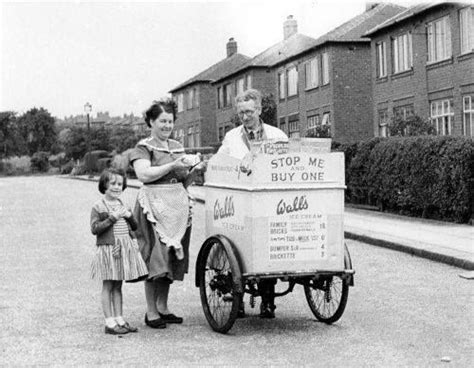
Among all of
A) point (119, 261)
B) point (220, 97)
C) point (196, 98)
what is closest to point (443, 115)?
point (119, 261)

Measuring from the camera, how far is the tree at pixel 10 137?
104188 millimetres

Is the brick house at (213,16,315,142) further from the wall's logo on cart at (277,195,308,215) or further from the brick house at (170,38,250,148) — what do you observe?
the wall's logo on cart at (277,195,308,215)

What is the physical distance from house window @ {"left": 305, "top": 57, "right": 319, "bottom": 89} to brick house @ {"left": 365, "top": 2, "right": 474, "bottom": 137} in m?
6.28

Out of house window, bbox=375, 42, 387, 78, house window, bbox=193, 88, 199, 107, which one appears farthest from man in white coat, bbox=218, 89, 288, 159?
house window, bbox=193, 88, 199, 107

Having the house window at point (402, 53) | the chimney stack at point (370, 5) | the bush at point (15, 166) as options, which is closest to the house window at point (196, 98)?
the chimney stack at point (370, 5)

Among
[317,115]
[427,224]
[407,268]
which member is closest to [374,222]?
[427,224]

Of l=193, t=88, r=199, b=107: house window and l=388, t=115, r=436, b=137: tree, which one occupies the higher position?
l=193, t=88, r=199, b=107: house window

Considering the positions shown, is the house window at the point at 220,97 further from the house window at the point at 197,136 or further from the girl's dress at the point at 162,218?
the girl's dress at the point at 162,218

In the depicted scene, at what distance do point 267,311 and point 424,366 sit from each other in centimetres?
195

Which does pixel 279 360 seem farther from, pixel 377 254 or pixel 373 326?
pixel 377 254

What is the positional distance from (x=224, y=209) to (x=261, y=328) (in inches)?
40.0

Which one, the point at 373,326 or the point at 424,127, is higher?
the point at 424,127

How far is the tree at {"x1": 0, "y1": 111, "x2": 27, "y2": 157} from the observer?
4102 inches

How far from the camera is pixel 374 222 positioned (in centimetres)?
1602
